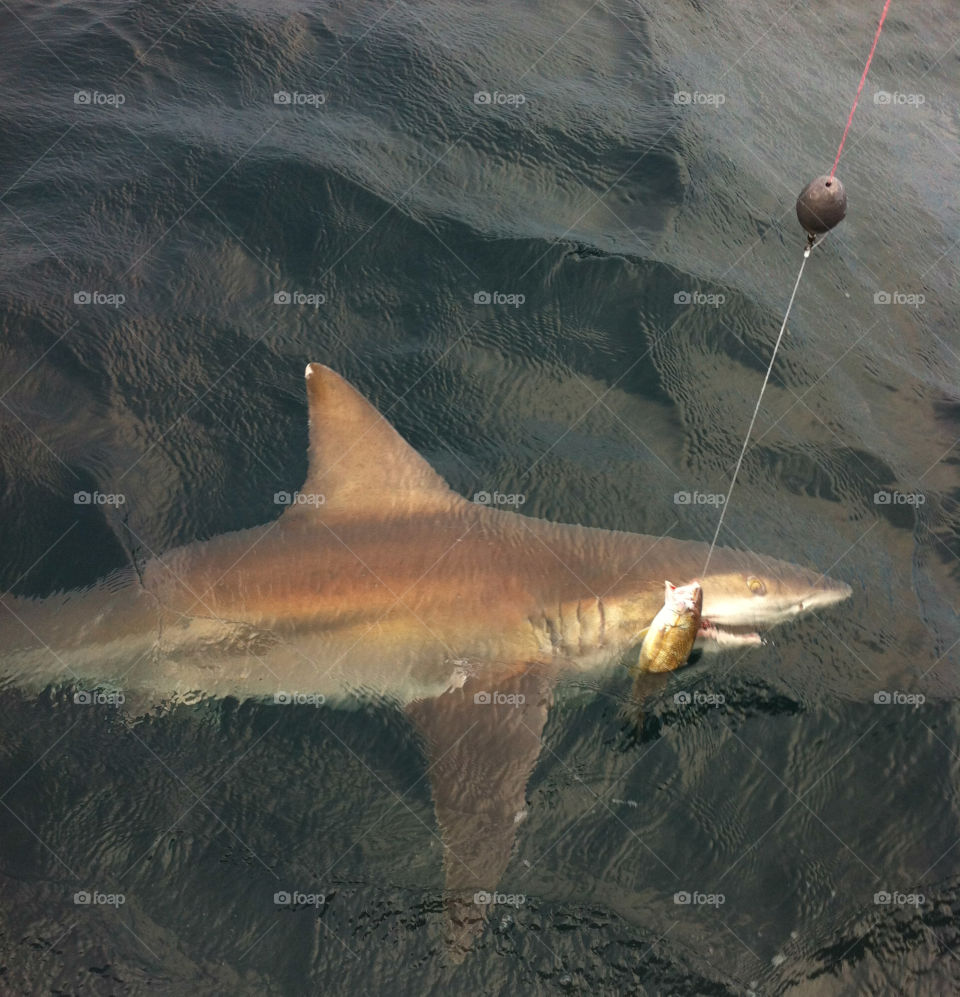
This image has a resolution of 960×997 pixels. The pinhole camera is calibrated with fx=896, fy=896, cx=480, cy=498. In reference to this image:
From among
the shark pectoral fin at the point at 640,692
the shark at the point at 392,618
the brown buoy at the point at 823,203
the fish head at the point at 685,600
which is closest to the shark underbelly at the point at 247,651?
the shark at the point at 392,618

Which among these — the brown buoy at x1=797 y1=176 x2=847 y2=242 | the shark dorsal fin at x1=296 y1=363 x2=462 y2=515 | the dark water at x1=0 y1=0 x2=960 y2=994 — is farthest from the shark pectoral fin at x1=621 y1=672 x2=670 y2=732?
the brown buoy at x1=797 y1=176 x2=847 y2=242

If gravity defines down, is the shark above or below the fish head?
below

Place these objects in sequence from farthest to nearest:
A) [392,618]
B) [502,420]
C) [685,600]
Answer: [502,420]
[392,618]
[685,600]

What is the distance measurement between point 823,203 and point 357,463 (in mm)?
3267

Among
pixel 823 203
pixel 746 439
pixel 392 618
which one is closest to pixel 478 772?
pixel 392 618

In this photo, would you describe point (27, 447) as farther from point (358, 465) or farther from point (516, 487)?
point (516, 487)

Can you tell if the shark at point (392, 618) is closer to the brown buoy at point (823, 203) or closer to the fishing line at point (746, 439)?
the fishing line at point (746, 439)

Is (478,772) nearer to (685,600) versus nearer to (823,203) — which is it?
(685,600)

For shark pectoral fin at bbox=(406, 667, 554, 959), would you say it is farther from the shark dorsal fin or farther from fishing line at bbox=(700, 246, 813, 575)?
fishing line at bbox=(700, 246, 813, 575)

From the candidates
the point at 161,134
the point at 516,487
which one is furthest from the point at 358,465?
the point at 161,134

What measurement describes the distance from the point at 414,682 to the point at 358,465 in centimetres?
151

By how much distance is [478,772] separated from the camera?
17.6 ft

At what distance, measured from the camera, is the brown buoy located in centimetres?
479

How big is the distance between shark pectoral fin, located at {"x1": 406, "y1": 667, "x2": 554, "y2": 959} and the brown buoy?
124 inches
